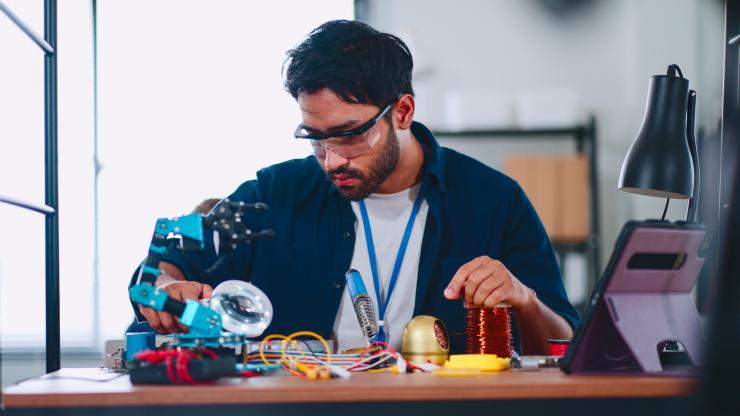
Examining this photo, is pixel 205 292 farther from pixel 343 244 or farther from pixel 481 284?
pixel 343 244

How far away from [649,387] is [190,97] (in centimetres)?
337

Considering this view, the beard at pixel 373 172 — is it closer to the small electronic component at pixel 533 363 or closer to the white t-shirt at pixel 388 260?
the white t-shirt at pixel 388 260

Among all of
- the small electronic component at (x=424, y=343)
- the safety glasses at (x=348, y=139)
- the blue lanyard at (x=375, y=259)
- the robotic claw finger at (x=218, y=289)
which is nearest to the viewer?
the robotic claw finger at (x=218, y=289)

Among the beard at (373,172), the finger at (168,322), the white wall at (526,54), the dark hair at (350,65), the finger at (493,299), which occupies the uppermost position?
the white wall at (526,54)

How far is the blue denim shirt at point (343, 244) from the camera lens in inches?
81.2

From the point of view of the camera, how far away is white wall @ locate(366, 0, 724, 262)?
13.3 ft

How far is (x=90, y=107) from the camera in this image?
402 cm

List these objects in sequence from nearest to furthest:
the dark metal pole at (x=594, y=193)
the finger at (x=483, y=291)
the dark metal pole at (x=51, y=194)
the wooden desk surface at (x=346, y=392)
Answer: the wooden desk surface at (x=346, y=392)
the finger at (x=483, y=291)
the dark metal pole at (x=51, y=194)
the dark metal pole at (x=594, y=193)

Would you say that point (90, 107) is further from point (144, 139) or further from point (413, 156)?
point (413, 156)

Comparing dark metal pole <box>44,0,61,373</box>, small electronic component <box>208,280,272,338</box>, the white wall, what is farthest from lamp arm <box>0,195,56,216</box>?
the white wall

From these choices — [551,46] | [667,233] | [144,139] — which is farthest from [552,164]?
[667,233]

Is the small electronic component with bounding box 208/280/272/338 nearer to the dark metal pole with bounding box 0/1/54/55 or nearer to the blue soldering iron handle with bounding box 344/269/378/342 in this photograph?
the blue soldering iron handle with bounding box 344/269/378/342

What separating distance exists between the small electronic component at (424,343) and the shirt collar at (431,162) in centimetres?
82

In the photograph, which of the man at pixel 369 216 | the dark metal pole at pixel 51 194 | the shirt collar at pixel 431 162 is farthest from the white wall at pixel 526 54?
the dark metal pole at pixel 51 194
